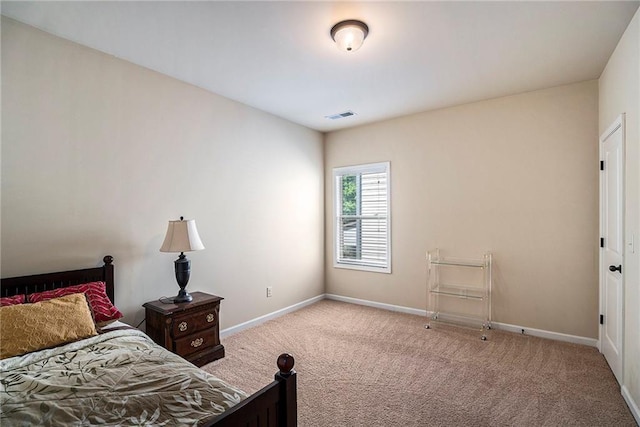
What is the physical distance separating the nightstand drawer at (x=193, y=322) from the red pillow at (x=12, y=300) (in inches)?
40.3

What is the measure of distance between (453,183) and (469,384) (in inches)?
93.3

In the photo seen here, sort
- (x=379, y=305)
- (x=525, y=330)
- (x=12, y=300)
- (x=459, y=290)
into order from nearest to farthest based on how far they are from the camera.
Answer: (x=12, y=300) → (x=525, y=330) → (x=459, y=290) → (x=379, y=305)

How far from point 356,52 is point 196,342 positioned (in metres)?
2.92

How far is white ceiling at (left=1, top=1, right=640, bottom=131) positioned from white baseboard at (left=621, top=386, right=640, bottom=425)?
2626 millimetres

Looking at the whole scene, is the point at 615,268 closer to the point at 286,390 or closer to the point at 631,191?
the point at 631,191

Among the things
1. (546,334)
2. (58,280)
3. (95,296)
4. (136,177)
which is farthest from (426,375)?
(136,177)

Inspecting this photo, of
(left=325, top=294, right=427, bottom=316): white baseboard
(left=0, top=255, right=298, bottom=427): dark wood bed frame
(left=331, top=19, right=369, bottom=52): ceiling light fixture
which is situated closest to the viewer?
(left=0, top=255, right=298, bottom=427): dark wood bed frame

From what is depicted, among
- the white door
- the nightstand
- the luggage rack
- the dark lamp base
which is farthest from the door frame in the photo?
the dark lamp base

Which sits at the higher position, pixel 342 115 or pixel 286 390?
pixel 342 115

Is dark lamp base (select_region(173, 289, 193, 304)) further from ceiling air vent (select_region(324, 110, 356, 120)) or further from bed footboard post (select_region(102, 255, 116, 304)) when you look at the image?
ceiling air vent (select_region(324, 110, 356, 120))

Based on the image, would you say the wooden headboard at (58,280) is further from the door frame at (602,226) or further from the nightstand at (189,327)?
the door frame at (602,226)

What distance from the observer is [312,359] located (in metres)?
3.01

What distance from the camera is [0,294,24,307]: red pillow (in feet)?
6.48

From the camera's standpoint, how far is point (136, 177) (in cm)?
291
